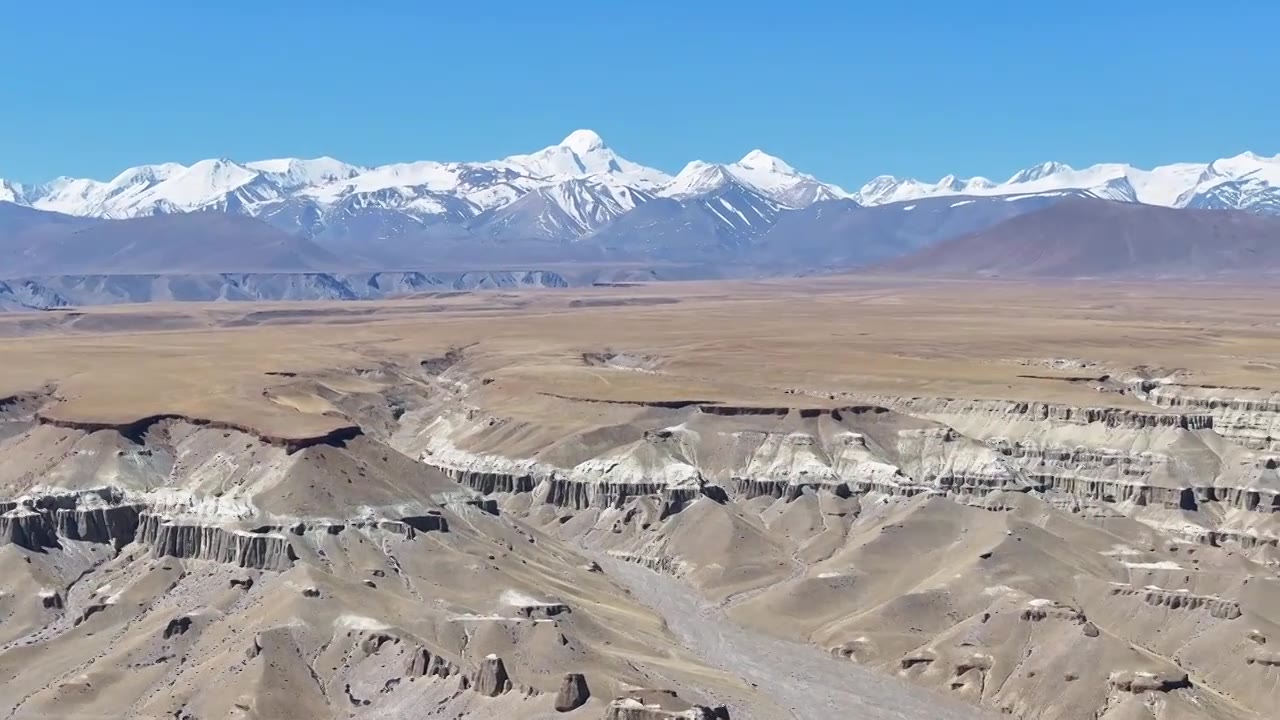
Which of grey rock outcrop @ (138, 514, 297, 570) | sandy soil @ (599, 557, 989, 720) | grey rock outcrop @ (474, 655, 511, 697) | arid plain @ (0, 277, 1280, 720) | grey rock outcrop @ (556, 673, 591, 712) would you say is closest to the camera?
grey rock outcrop @ (556, 673, 591, 712)

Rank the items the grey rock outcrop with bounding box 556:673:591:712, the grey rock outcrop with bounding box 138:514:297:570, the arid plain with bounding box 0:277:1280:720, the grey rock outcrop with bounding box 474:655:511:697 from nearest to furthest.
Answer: the grey rock outcrop with bounding box 556:673:591:712
the grey rock outcrop with bounding box 474:655:511:697
the arid plain with bounding box 0:277:1280:720
the grey rock outcrop with bounding box 138:514:297:570

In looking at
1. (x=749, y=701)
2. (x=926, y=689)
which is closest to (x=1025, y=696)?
(x=926, y=689)

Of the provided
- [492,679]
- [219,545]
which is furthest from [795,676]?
[219,545]

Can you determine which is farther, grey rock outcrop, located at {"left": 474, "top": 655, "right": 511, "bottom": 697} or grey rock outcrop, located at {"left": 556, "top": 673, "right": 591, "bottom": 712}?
grey rock outcrop, located at {"left": 474, "top": 655, "right": 511, "bottom": 697}

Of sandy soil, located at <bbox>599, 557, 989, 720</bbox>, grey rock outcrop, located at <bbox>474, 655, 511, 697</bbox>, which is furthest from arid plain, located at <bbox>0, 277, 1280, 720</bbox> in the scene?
sandy soil, located at <bbox>599, 557, 989, 720</bbox>

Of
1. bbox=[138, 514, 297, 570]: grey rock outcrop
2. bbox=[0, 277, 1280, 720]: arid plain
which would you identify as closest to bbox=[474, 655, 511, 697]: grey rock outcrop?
bbox=[0, 277, 1280, 720]: arid plain

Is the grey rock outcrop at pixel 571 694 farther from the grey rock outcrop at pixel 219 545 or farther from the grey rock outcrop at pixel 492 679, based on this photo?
the grey rock outcrop at pixel 219 545

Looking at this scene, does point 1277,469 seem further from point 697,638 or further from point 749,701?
point 749,701

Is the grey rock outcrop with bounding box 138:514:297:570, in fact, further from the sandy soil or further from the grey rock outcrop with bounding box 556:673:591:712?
the grey rock outcrop with bounding box 556:673:591:712

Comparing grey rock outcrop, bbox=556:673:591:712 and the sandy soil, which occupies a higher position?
grey rock outcrop, bbox=556:673:591:712

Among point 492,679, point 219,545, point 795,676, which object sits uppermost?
point 219,545

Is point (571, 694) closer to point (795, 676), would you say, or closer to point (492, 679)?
point (492, 679)

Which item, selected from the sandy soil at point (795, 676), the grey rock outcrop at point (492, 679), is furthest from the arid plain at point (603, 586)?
the sandy soil at point (795, 676)
